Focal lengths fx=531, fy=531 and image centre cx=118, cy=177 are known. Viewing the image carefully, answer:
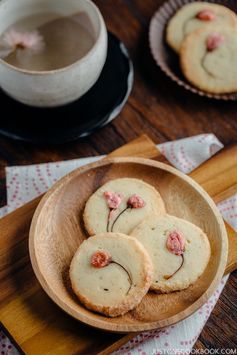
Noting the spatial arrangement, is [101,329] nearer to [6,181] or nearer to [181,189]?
[181,189]

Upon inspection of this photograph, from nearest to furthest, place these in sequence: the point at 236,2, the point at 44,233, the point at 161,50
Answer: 1. the point at 44,233
2. the point at 161,50
3. the point at 236,2

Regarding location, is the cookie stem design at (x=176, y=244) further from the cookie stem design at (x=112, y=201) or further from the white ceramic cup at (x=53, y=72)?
the white ceramic cup at (x=53, y=72)

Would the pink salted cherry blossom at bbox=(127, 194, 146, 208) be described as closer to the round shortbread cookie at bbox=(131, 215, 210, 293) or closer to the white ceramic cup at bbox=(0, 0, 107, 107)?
the round shortbread cookie at bbox=(131, 215, 210, 293)

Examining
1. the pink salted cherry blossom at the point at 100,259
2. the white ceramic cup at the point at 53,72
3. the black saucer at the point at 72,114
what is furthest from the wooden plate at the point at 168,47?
the pink salted cherry blossom at the point at 100,259

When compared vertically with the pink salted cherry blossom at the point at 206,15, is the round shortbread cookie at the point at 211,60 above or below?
below

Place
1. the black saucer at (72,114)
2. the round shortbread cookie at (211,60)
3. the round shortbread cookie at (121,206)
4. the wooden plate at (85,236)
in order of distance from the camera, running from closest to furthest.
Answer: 1. the wooden plate at (85,236)
2. the round shortbread cookie at (121,206)
3. the black saucer at (72,114)
4. the round shortbread cookie at (211,60)

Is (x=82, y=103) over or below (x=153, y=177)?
over

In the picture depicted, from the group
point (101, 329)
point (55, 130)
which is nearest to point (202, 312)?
point (101, 329)

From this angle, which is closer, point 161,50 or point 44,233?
point 44,233
